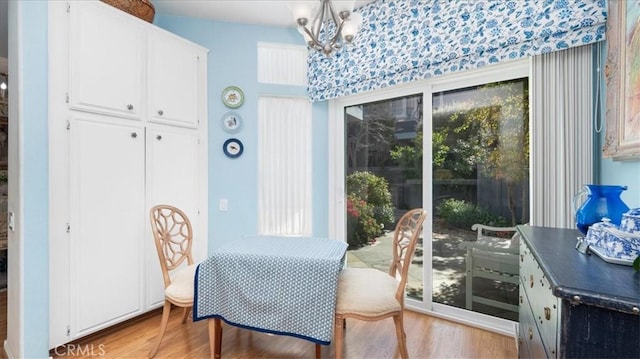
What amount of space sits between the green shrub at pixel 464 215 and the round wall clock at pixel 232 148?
6.38ft

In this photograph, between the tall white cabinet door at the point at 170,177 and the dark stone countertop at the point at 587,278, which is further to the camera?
the tall white cabinet door at the point at 170,177

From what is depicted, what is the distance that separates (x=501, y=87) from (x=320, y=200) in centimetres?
187

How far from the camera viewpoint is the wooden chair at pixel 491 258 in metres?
2.36

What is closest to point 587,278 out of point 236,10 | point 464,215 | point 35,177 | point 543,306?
point 543,306

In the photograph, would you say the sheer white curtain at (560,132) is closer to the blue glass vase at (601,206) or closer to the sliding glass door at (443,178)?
the sliding glass door at (443,178)

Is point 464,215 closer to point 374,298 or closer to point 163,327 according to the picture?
point 374,298

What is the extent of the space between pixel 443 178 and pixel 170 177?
92.2 inches

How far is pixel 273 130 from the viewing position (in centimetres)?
312

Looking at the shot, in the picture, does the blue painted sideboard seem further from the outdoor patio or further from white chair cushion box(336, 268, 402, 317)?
the outdoor patio

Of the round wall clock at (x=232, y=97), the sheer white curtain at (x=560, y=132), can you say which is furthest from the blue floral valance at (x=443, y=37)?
the round wall clock at (x=232, y=97)

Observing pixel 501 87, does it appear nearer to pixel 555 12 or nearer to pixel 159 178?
pixel 555 12

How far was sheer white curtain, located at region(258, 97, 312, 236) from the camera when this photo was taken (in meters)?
3.12

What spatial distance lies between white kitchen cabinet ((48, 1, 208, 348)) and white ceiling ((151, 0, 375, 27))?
1.31ft

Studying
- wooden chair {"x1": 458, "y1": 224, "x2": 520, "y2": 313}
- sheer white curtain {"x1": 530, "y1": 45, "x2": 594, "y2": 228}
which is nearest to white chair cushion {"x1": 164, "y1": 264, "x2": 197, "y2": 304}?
wooden chair {"x1": 458, "y1": 224, "x2": 520, "y2": 313}
